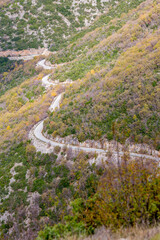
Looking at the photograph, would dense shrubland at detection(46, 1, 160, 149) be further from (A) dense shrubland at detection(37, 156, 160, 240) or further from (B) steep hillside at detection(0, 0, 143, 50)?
(B) steep hillside at detection(0, 0, 143, 50)

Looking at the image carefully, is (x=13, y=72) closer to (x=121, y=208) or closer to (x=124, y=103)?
(x=124, y=103)

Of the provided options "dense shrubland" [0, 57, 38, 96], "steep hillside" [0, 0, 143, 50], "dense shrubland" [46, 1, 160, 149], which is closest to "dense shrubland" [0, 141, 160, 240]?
"dense shrubland" [46, 1, 160, 149]

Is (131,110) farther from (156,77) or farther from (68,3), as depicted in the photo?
(68,3)

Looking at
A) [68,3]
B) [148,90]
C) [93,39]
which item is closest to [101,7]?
[68,3]

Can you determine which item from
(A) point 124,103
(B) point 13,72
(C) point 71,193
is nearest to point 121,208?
(C) point 71,193

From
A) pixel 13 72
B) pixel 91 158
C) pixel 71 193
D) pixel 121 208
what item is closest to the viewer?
pixel 121 208

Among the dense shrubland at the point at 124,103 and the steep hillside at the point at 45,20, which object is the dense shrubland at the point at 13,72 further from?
the dense shrubland at the point at 124,103

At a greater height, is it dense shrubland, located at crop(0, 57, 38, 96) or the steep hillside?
the steep hillside

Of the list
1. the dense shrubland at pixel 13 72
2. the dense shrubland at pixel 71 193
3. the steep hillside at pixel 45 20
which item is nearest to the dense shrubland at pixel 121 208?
the dense shrubland at pixel 71 193
